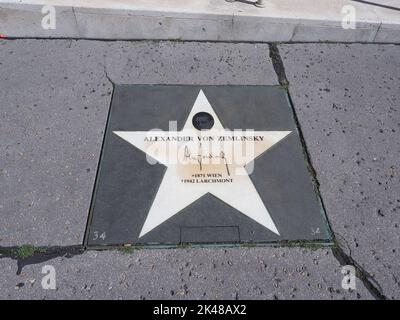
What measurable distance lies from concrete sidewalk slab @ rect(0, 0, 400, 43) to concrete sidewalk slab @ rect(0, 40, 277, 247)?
122mm

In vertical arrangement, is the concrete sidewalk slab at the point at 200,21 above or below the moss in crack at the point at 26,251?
above

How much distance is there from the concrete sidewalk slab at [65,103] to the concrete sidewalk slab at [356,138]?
0.52 m

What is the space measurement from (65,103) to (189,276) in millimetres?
1986

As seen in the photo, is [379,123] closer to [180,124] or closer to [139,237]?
[180,124]

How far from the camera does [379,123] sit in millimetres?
3258

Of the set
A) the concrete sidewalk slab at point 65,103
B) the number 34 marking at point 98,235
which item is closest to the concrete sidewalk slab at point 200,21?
the concrete sidewalk slab at point 65,103

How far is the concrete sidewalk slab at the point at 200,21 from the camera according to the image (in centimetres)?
370

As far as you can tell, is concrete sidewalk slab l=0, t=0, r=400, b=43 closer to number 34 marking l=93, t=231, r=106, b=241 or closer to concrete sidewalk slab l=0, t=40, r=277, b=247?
concrete sidewalk slab l=0, t=40, r=277, b=247

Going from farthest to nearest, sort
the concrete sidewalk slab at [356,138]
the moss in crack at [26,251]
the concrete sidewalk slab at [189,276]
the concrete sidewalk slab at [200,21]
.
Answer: the concrete sidewalk slab at [200,21]
the concrete sidewalk slab at [356,138]
the moss in crack at [26,251]
the concrete sidewalk slab at [189,276]

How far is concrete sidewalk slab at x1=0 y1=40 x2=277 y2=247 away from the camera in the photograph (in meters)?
2.53
